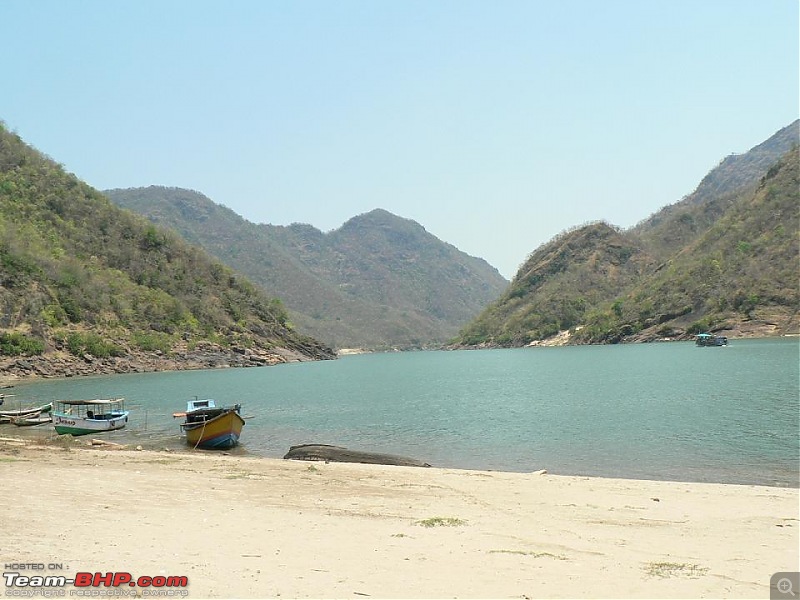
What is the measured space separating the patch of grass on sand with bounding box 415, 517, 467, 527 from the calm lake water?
1269cm

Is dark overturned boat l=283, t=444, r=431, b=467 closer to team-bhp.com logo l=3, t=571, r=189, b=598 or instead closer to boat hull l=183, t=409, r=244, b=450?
boat hull l=183, t=409, r=244, b=450

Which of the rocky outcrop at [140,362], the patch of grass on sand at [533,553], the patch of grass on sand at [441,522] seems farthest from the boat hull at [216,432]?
the rocky outcrop at [140,362]

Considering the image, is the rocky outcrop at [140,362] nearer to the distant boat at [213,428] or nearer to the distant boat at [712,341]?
the distant boat at [213,428]

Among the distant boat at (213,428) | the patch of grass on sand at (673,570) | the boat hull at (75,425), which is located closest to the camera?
the patch of grass on sand at (673,570)

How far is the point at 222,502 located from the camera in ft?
54.0

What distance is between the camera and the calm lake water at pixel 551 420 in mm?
27797

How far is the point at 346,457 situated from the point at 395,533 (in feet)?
48.0

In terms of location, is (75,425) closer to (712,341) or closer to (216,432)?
(216,432)

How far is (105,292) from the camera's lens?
421 feet

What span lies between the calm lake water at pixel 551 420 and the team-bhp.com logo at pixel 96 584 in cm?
1980

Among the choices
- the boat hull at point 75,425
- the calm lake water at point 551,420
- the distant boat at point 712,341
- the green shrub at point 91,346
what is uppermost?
the green shrub at point 91,346

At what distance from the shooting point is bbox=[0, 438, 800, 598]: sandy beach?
31.9 ft

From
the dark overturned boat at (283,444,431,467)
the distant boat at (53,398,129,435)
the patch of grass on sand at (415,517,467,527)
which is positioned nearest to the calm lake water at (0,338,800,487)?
the distant boat at (53,398,129,435)

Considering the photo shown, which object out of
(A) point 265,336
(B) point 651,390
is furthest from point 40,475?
(A) point 265,336
